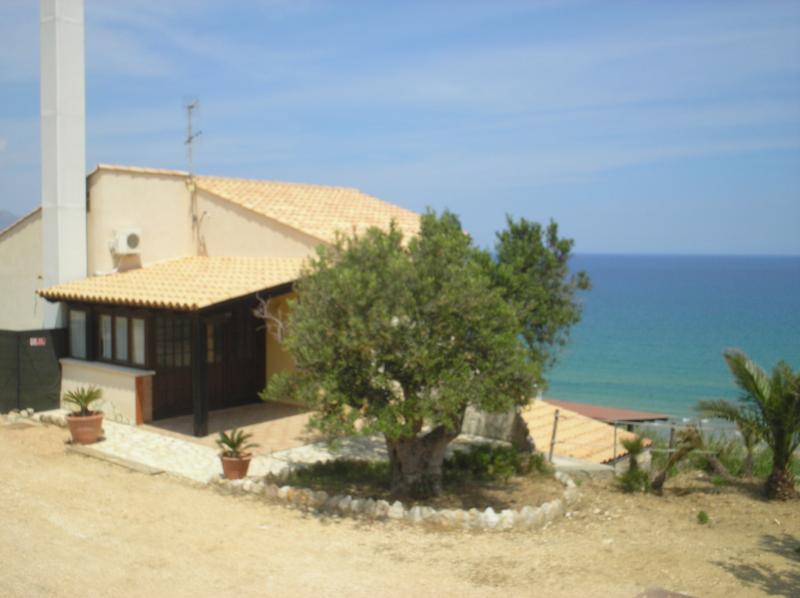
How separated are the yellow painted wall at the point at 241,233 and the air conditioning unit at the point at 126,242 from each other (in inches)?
61.5

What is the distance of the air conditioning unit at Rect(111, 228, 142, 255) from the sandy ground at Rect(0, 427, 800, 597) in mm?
6919

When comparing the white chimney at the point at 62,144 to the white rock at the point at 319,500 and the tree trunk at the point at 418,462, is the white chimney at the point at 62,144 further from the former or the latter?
the tree trunk at the point at 418,462

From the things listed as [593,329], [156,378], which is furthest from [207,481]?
[593,329]

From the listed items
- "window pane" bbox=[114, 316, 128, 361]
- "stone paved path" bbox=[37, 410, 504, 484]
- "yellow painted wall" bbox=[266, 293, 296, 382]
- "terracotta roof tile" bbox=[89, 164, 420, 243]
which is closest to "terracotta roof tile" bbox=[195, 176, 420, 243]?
"terracotta roof tile" bbox=[89, 164, 420, 243]

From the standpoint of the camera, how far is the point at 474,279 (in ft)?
32.7

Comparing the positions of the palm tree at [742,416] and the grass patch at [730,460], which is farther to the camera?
the grass patch at [730,460]

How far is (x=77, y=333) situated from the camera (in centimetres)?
1711

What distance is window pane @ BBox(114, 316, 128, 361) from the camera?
53.0 ft

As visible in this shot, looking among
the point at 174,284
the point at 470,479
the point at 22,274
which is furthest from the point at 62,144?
the point at 470,479

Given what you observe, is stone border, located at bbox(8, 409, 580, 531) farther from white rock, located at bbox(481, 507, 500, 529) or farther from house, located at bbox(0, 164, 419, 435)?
house, located at bbox(0, 164, 419, 435)

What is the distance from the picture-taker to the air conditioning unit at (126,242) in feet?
56.9

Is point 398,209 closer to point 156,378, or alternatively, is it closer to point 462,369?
point 156,378

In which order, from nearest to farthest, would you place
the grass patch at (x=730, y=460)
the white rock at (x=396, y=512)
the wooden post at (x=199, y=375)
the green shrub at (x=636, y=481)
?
1. the white rock at (x=396, y=512)
2. the green shrub at (x=636, y=481)
3. the grass patch at (x=730, y=460)
4. the wooden post at (x=199, y=375)

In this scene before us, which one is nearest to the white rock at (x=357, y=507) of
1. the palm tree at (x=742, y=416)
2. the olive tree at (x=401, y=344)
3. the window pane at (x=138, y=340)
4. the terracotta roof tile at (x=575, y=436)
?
the olive tree at (x=401, y=344)
